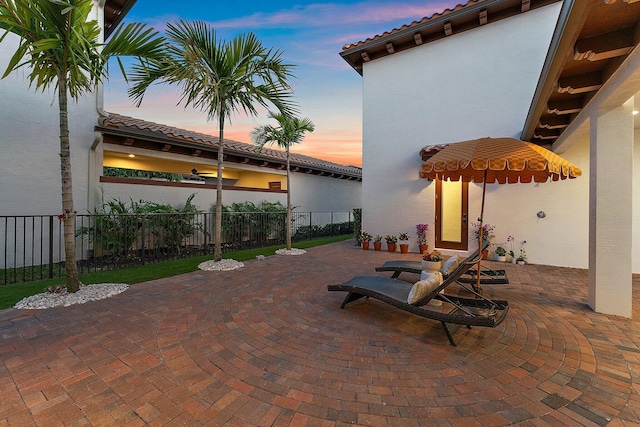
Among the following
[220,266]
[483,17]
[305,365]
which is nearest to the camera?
[305,365]

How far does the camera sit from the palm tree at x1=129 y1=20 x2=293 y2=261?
6.19 metres

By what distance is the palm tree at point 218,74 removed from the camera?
619 centimetres

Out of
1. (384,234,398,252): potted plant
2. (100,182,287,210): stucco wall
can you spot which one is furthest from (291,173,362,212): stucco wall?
(384,234,398,252): potted plant

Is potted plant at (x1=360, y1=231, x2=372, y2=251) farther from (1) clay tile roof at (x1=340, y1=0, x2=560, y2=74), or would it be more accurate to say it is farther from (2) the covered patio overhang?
(1) clay tile roof at (x1=340, y1=0, x2=560, y2=74)

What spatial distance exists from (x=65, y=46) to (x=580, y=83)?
25.7 feet

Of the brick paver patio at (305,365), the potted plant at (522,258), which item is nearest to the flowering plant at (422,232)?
the potted plant at (522,258)

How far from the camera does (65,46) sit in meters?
4.16

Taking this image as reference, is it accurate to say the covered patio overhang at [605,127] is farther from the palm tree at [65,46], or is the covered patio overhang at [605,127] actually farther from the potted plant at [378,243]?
the palm tree at [65,46]

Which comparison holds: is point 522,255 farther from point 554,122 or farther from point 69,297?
point 69,297

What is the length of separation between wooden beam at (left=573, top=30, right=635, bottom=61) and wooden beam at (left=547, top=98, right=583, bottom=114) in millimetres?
1746

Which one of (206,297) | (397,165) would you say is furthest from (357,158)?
(206,297)

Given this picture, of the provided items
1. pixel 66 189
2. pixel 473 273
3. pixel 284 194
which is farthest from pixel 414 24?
pixel 66 189

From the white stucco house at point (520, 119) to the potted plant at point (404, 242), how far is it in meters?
0.31

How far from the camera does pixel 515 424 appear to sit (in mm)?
2070
